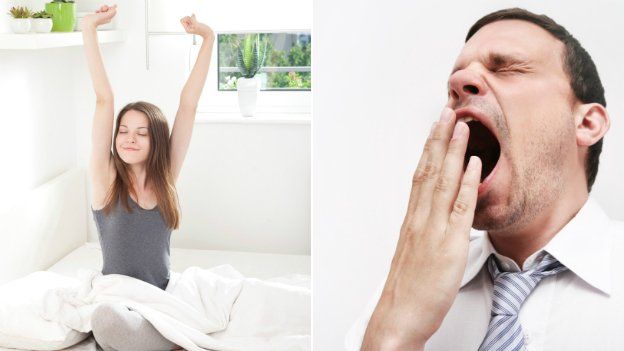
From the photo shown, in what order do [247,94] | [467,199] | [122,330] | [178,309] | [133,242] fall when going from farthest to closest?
1. [247,94]
2. [133,242]
3. [178,309]
4. [122,330]
5. [467,199]

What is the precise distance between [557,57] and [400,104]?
6.3 inches

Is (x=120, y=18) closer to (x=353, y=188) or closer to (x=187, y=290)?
(x=187, y=290)

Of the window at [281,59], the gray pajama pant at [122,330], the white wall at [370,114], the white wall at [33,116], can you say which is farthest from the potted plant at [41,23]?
the white wall at [370,114]

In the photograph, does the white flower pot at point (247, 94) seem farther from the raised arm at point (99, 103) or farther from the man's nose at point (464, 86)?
the man's nose at point (464, 86)

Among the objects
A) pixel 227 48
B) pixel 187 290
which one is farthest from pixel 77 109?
pixel 187 290

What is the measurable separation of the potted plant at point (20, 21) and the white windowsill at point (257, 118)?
752 millimetres

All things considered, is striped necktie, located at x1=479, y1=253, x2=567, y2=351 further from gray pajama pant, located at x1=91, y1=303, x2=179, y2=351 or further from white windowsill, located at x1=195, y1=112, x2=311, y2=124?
white windowsill, located at x1=195, y1=112, x2=311, y2=124

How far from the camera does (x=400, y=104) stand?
77 cm

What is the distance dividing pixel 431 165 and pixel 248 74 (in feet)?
8.05

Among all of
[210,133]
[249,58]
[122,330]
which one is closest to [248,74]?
[249,58]

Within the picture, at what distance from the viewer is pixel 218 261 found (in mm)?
2875

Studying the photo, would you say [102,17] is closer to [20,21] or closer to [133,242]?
[20,21]

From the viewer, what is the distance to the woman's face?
7.70 feet

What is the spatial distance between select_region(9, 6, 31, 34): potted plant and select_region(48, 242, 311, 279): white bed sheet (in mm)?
856
